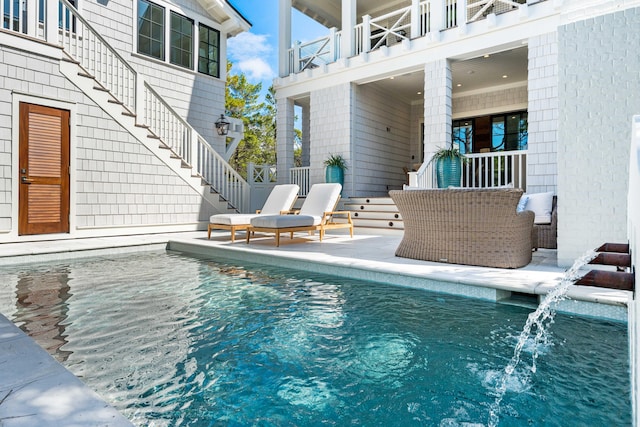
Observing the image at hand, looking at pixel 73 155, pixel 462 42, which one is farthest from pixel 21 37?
pixel 462 42

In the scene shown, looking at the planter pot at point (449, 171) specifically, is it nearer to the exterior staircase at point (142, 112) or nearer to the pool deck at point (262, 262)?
the pool deck at point (262, 262)

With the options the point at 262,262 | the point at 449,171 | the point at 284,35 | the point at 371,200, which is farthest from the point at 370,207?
the point at 284,35

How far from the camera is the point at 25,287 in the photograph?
341cm

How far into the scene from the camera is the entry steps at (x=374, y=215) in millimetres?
7750

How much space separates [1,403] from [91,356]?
669mm

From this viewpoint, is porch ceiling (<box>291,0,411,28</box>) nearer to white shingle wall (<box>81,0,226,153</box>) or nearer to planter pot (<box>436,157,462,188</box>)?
white shingle wall (<box>81,0,226,153</box>)

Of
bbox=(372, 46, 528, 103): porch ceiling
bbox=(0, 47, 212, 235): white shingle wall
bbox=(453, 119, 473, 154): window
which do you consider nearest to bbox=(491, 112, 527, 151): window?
bbox=(453, 119, 473, 154): window

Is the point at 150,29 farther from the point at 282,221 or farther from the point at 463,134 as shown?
the point at 463,134

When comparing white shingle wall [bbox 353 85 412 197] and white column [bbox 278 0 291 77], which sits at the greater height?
white column [bbox 278 0 291 77]

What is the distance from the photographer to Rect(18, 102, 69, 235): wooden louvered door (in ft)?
20.1

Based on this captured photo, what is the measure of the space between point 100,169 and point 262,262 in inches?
163

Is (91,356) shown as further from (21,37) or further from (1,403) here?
(21,37)

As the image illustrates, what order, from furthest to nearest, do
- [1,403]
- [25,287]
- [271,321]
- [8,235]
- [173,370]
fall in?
[8,235] → [25,287] → [271,321] → [173,370] → [1,403]

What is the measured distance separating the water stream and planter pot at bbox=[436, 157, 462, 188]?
5.12 m
